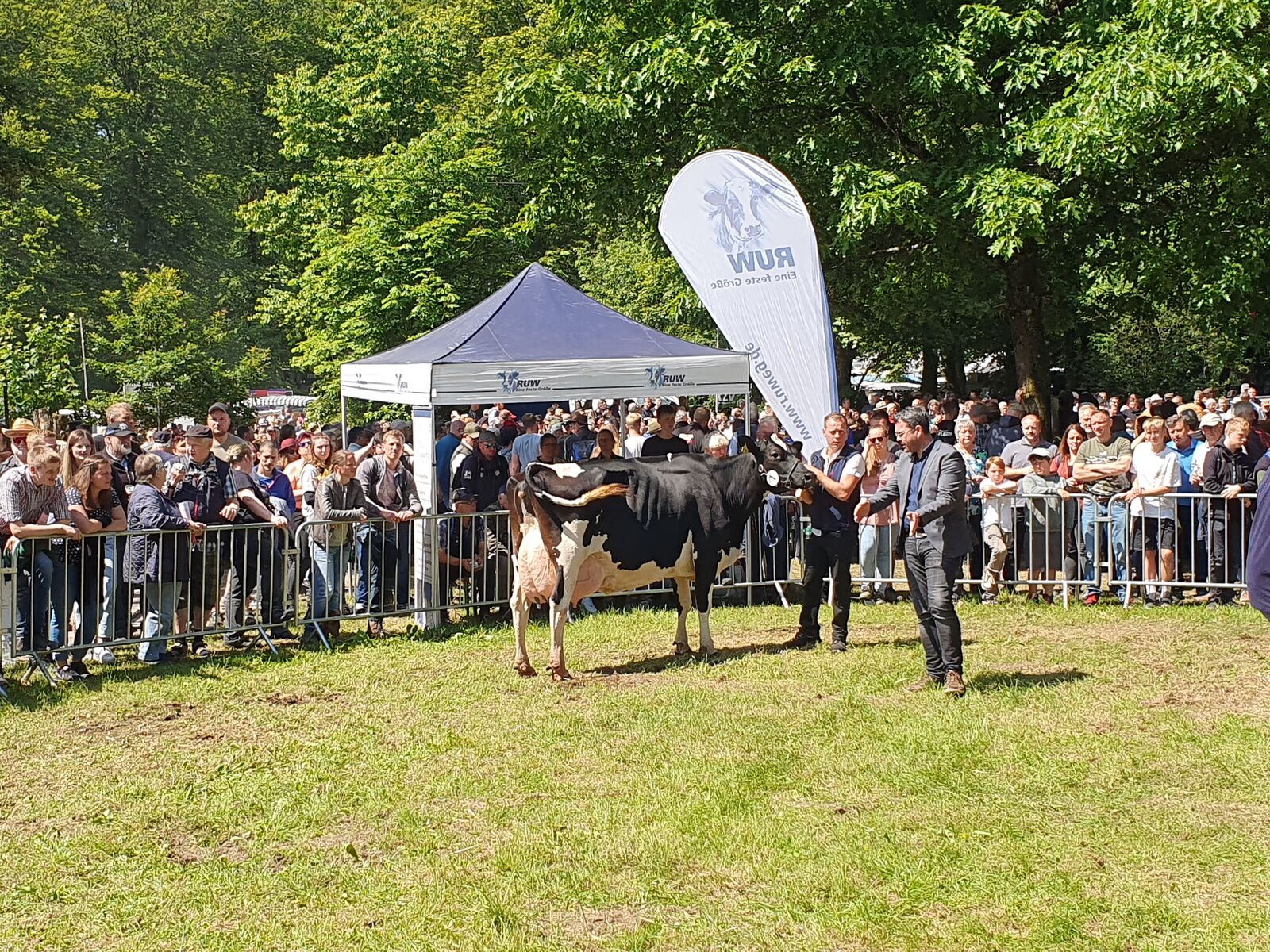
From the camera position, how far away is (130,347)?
34656mm

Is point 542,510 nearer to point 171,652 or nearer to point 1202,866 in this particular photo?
point 171,652

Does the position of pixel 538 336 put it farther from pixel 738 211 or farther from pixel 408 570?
pixel 408 570

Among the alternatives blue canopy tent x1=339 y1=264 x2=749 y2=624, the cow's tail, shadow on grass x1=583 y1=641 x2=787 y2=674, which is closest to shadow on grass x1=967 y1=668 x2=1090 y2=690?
shadow on grass x1=583 y1=641 x2=787 y2=674

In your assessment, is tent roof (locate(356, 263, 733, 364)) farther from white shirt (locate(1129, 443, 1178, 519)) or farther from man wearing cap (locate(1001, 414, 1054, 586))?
white shirt (locate(1129, 443, 1178, 519))

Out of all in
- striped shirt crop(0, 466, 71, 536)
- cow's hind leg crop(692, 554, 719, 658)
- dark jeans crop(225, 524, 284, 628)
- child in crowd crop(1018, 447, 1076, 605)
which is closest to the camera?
striped shirt crop(0, 466, 71, 536)

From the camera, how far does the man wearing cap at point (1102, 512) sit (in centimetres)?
1352

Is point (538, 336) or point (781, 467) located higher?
point (538, 336)

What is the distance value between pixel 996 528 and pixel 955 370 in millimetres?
24655

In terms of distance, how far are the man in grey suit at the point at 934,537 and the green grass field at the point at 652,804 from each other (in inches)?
13.4

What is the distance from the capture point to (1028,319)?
22.2 meters

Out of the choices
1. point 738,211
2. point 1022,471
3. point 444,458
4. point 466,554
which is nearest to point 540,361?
point 444,458

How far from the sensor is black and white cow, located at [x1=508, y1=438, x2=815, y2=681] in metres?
10.6

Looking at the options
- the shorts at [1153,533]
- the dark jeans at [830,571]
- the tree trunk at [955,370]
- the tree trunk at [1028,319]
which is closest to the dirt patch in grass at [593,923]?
the dark jeans at [830,571]

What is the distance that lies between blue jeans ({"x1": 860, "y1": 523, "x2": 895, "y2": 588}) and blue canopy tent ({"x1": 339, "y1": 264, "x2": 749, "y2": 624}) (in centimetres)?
208
